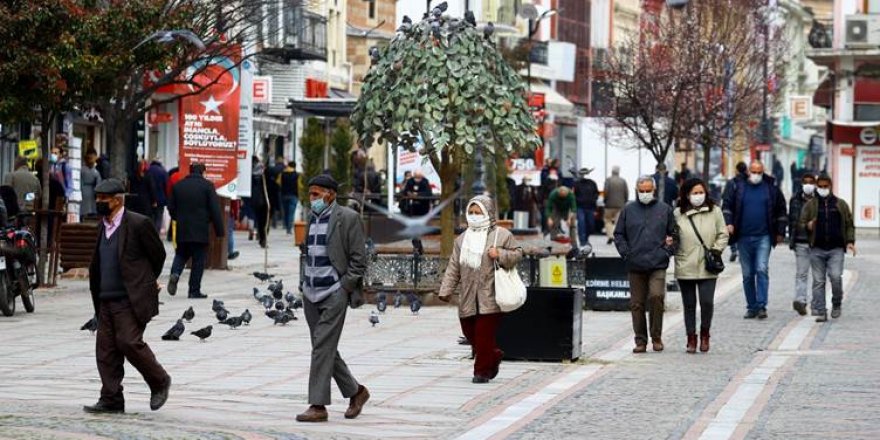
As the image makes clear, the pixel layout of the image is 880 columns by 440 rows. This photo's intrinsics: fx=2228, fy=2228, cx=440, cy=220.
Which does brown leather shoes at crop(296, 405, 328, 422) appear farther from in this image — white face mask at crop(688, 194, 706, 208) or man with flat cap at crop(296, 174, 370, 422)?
white face mask at crop(688, 194, 706, 208)

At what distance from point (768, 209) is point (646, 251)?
16.9 ft

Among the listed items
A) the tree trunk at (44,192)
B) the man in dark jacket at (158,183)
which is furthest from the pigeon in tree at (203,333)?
the man in dark jacket at (158,183)

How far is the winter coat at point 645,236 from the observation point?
19.5 meters

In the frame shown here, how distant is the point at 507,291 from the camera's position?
1673 centimetres

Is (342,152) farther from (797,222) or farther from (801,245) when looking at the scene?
(801,245)

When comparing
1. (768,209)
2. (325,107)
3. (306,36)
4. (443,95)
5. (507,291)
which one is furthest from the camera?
(306,36)

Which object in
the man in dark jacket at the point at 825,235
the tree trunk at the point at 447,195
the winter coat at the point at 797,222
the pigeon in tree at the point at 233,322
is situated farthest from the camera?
the tree trunk at the point at 447,195

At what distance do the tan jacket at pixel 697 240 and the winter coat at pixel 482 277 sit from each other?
3597 mm

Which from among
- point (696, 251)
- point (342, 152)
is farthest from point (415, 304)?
point (342, 152)

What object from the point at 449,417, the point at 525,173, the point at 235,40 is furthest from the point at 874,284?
the point at 525,173

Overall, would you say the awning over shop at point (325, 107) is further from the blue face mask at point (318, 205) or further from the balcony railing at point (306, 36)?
the blue face mask at point (318, 205)

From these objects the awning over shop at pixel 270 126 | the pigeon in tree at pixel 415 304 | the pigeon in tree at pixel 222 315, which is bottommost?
the pigeon in tree at pixel 415 304

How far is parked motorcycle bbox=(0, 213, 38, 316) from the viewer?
2295 cm

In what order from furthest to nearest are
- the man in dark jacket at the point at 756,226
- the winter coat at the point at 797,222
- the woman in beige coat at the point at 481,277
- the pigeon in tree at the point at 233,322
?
the winter coat at the point at 797,222, the man in dark jacket at the point at 756,226, the pigeon in tree at the point at 233,322, the woman in beige coat at the point at 481,277
